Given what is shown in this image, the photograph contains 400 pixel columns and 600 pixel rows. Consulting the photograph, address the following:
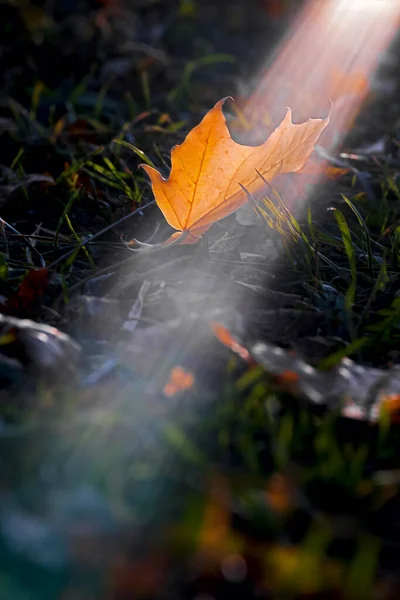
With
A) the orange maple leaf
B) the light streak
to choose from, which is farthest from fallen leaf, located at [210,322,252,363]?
the light streak

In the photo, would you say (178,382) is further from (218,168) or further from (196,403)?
(218,168)

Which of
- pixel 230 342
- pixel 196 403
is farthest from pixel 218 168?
pixel 196 403

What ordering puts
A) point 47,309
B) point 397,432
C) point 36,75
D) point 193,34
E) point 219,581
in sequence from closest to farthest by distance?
point 219,581 → point 397,432 → point 47,309 → point 36,75 → point 193,34

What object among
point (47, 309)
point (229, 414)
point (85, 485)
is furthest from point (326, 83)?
point (85, 485)

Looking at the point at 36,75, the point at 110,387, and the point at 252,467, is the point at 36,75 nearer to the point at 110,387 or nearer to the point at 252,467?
the point at 110,387

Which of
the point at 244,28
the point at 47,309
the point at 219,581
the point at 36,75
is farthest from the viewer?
the point at 244,28
